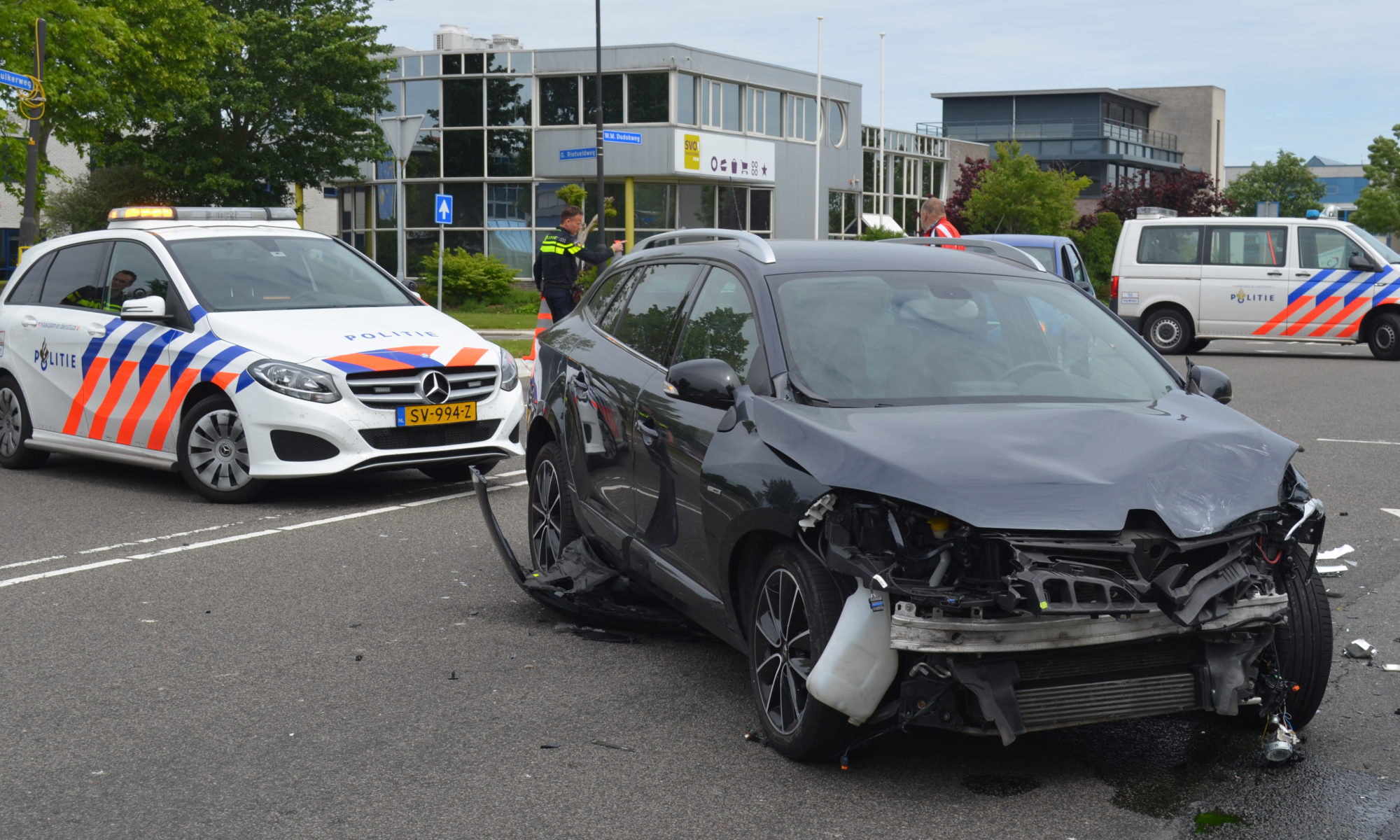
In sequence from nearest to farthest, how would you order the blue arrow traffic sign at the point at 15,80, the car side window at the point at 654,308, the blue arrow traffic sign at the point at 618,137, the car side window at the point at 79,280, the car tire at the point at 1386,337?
the car side window at the point at 654,308
the car side window at the point at 79,280
the blue arrow traffic sign at the point at 15,80
the car tire at the point at 1386,337
the blue arrow traffic sign at the point at 618,137

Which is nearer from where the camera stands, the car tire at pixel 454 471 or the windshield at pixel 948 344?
the windshield at pixel 948 344

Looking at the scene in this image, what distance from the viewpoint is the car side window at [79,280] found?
9.98 m

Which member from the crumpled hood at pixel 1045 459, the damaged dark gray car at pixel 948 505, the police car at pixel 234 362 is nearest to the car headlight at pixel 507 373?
the police car at pixel 234 362

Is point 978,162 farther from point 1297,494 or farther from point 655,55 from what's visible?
point 1297,494

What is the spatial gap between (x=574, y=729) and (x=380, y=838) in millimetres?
992

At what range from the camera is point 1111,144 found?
3442 inches

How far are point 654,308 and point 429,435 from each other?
3370 mm

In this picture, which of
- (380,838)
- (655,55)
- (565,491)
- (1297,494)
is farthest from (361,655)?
→ (655,55)

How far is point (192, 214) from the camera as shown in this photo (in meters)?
10.5

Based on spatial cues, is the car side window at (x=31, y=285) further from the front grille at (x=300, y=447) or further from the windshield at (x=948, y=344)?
the windshield at (x=948, y=344)

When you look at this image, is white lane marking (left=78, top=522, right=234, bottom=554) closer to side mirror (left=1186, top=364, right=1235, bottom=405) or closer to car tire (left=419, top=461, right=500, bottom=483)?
car tire (left=419, top=461, right=500, bottom=483)

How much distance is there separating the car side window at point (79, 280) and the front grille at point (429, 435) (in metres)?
2.45

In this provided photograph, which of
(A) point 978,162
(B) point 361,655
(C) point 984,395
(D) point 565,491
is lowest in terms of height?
(B) point 361,655

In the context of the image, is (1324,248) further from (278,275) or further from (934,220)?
(278,275)
